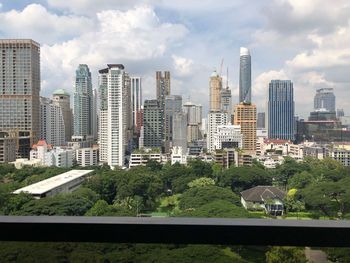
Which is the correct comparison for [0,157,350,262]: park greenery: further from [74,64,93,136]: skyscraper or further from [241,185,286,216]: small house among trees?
[74,64,93,136]: skyscraper

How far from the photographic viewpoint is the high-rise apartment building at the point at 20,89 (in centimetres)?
1185

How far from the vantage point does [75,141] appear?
14828 mm

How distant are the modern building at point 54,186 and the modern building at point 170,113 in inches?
289

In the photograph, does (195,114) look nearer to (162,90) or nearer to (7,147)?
(162,90)

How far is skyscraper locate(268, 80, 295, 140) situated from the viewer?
1744cm

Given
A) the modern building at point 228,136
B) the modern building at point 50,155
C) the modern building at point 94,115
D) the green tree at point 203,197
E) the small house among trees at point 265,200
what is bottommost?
the small house among trees at point 265,200

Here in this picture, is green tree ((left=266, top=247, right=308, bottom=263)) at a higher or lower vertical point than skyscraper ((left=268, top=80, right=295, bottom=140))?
lower

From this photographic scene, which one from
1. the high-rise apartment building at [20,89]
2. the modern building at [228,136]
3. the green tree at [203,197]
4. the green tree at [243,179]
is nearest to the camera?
the green tree at [203,197]

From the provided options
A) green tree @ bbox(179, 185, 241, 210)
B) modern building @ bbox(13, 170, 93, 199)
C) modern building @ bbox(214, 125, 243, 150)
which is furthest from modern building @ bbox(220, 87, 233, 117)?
green tree @ bbox(179, 185, 241, 210)

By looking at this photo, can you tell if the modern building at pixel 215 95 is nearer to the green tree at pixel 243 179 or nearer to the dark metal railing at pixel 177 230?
the green tree at pixel 243 179

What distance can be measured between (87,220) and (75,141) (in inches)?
582

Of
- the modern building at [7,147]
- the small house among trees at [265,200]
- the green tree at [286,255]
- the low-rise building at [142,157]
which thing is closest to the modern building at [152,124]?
the low-rise building at [142,157]

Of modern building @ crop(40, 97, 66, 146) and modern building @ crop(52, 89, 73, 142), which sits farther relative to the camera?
modern building @ crop(52, 89, 73, 142)

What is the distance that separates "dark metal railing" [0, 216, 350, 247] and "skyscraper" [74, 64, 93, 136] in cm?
1578
